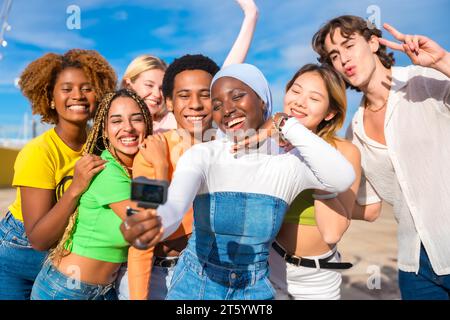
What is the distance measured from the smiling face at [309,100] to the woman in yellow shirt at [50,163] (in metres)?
1.30

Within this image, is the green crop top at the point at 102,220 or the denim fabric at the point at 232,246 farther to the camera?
the green crop top at the point at 102,220

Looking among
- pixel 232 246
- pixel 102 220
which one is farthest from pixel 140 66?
pixel 232 246

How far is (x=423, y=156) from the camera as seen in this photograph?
2.66 metres

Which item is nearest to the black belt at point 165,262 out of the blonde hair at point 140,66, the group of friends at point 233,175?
the group of friends at point 233,175

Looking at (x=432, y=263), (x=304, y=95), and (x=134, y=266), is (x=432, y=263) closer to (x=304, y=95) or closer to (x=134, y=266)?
(x=304, y=95)

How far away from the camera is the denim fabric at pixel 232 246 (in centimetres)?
194

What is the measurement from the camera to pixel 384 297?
557 cm

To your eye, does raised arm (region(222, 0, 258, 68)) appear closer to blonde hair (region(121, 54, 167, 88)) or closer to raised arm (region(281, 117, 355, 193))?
blonde hair (region(121, 54, 167, 88))

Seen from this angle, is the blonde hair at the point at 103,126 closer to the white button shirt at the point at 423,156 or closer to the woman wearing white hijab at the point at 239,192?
the woman wearing white hijab at the point at 239,192

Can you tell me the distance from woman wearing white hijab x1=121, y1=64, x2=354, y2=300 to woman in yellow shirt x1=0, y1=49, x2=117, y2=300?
0.76 meters

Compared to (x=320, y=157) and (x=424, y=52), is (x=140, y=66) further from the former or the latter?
(x=424, y=52)

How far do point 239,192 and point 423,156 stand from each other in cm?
154

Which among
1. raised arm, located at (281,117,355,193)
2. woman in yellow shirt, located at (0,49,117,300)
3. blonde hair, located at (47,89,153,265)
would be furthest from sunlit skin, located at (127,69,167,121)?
raised arm, located at (281,117,355,193)

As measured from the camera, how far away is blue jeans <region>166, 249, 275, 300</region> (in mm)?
1947
